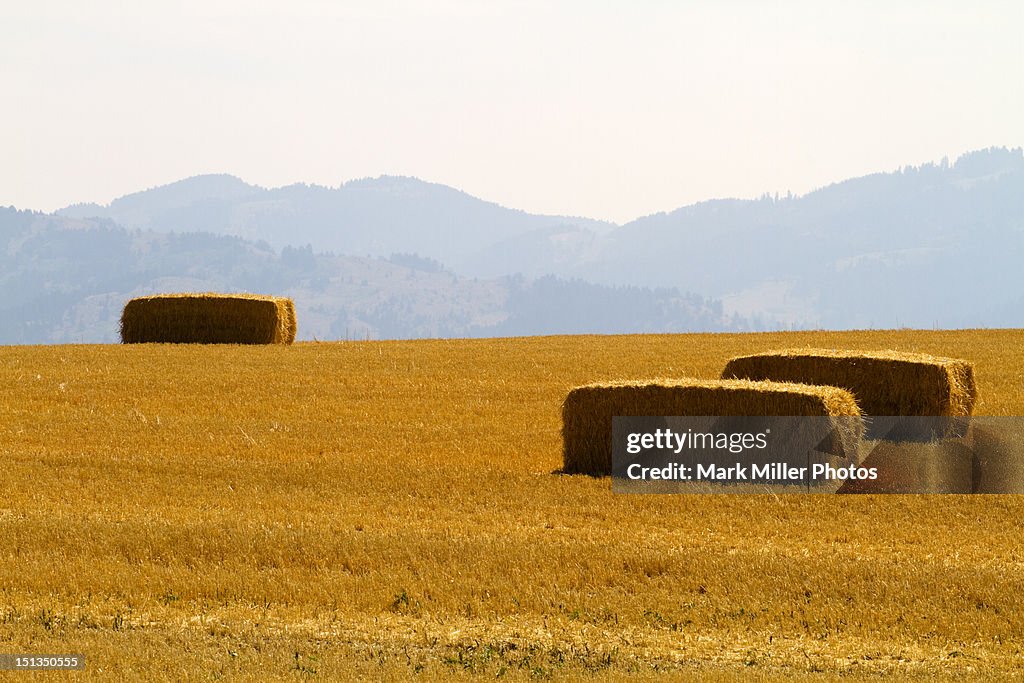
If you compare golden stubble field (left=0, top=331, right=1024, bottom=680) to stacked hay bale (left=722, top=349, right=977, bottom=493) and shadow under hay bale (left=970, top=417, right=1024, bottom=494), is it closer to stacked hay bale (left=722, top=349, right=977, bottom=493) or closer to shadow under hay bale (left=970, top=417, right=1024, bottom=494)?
shadow under hay bale (left=970, top=417, right=1024, bottom=494)

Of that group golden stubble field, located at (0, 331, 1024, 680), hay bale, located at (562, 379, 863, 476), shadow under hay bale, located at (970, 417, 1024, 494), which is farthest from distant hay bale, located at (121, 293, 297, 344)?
shadow under hay bale, located at (970, 417, 1024, 494)

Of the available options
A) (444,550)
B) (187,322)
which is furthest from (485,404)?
(187,322)

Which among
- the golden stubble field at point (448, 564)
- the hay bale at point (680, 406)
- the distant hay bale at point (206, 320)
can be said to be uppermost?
the distant hay bale at point (206, 320)

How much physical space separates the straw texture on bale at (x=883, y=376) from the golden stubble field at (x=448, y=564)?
2.54 m

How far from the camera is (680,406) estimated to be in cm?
1584

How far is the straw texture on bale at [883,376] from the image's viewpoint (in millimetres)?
18344

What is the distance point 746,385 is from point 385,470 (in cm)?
518

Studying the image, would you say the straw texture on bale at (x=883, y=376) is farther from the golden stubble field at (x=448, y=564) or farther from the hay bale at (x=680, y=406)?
the hay bale at (x=680, y=406)

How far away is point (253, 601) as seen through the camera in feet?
35.0

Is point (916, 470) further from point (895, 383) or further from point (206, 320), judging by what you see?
point (206, 320)

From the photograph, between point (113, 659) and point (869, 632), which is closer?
point (113, 659)

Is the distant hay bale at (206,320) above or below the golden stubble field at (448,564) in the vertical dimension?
above

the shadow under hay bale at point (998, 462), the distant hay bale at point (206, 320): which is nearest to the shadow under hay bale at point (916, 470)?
the shadow under hay bale at point (998, 462)

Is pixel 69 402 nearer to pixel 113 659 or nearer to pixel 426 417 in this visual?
pixel 426 417
